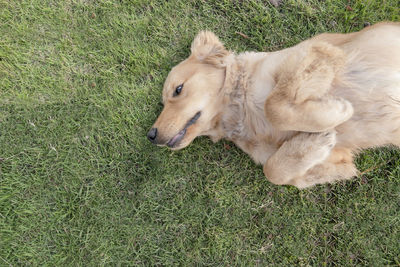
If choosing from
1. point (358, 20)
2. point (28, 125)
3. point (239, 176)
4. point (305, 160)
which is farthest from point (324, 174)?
point (28, 125)

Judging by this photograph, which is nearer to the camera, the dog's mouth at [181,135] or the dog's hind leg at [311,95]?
the dog's hind leg at [311,95]

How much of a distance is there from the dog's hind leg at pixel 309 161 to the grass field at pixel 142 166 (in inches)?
26.2

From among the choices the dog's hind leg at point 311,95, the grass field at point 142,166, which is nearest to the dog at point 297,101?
the dog's hind leg at point 311,95

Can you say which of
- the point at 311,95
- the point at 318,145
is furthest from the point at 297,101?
the point at 318,145

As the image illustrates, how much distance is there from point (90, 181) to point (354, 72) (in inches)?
116

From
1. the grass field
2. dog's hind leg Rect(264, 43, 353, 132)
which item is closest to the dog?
dog's hind leg Rect(264, 43, 353, 132)

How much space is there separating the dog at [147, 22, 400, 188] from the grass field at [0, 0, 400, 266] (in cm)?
66

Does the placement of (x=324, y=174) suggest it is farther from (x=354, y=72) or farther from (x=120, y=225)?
(x=120, y=225)

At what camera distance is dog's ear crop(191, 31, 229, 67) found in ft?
9.23

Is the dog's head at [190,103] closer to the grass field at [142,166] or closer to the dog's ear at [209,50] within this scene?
the dog's ear at [209,50]

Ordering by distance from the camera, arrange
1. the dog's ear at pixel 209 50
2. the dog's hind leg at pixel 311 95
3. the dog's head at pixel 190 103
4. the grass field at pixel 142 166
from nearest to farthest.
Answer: the dog's hind leg at pixel 311 95 < the dog's head at pixel 190 103 < the dog's ear at pixel 209 50 < the grass field at pixel 142 166

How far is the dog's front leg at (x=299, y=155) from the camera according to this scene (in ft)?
7.84

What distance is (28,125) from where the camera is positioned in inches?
132

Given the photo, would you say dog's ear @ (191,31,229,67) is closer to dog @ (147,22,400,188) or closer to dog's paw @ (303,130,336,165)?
dog @ (147,22,400,188)
